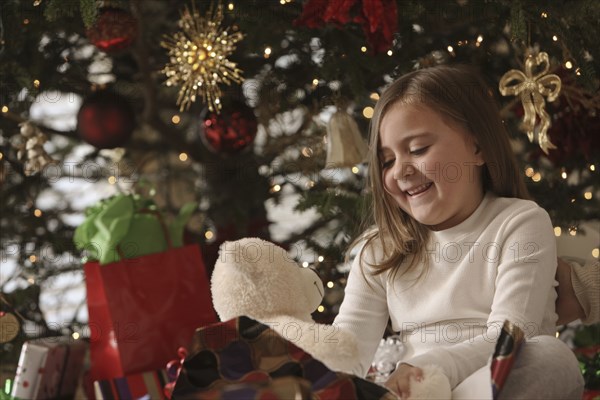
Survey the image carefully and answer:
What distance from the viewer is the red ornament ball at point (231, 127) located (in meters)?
1.94

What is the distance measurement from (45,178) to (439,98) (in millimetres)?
1222

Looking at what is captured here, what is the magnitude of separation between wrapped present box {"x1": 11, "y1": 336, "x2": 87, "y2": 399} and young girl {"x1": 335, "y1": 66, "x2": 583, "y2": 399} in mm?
640

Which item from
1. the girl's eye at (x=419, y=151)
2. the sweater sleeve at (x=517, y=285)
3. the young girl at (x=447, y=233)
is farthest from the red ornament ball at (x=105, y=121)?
the sweater sleeve at (x=517, y=285)

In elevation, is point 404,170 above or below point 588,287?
above

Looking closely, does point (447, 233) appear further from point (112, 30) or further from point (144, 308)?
point (112, 30)

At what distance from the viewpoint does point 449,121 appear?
134 cm

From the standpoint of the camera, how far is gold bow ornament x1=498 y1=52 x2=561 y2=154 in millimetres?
1601

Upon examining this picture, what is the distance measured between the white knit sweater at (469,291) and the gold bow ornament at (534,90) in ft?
0.93

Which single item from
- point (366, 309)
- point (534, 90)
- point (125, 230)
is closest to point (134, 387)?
point (125, 230)

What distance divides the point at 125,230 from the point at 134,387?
321mm

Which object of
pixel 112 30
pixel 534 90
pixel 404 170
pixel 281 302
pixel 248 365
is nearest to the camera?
pixel 248 365

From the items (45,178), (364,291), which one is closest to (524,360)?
(364,291)

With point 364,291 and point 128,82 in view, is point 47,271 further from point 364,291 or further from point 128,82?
point 364,291

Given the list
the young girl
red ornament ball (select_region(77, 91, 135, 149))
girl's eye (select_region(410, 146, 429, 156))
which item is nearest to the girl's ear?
the young girl
